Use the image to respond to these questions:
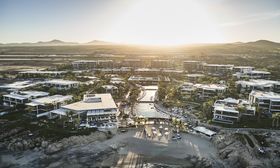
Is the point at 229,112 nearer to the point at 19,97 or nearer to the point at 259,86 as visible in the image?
the point at 259,86

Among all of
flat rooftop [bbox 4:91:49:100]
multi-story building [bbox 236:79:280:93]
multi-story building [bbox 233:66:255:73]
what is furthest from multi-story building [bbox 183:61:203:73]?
flat rooftop [bbox 4:91:49:100]

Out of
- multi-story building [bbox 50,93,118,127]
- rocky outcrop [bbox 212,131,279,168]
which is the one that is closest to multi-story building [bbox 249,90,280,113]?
rocky outcrop [bbox 212,131,279,168]

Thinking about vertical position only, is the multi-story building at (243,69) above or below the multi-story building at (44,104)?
above

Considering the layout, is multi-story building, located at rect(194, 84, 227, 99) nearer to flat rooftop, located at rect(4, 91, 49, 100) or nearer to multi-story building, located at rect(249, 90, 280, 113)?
multi-story building, located at rect(249, 90, 280, 113)

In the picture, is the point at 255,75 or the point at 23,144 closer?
the point at 23,144

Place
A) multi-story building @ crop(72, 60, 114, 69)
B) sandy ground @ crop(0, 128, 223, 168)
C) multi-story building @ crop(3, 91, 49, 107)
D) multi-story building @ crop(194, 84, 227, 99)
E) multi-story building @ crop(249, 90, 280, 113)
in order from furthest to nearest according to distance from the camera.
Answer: multi-story building @ crop(72, 60, 114, 69)
multi-story building @ crop(194, 84, 227, 99)
multi-story building @ crop(3, 91, 49, 107)
multi-story building @ crop(249, 90, 280, 113)
sandy ground @ crop(0, 128, 223, 168)

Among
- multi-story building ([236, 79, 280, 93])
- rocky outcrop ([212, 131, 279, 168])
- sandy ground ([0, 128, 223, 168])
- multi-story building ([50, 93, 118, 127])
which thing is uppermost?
multi-story building ([236, 79, 280, 93])

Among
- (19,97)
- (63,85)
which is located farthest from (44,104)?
(63,85)

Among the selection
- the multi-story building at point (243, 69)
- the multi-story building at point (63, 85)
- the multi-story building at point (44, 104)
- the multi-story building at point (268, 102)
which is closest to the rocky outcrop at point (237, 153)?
the multi-story building at point (268, 102)

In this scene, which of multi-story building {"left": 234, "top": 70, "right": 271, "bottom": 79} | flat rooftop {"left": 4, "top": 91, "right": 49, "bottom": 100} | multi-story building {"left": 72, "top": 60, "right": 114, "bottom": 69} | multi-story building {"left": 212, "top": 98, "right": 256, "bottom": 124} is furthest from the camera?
multi-story building {"left": 72, "top": 60, "right": 114, "bottom": 69}

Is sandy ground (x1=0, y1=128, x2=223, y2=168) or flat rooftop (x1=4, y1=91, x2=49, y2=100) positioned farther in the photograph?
flat rooftop (x1=4, y1=91, x2=49, y2=100)

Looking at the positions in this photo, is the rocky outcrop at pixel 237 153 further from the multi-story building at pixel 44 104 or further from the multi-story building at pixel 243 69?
the multi-story building at pixel 243 69

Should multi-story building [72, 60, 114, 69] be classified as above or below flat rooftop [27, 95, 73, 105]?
above
